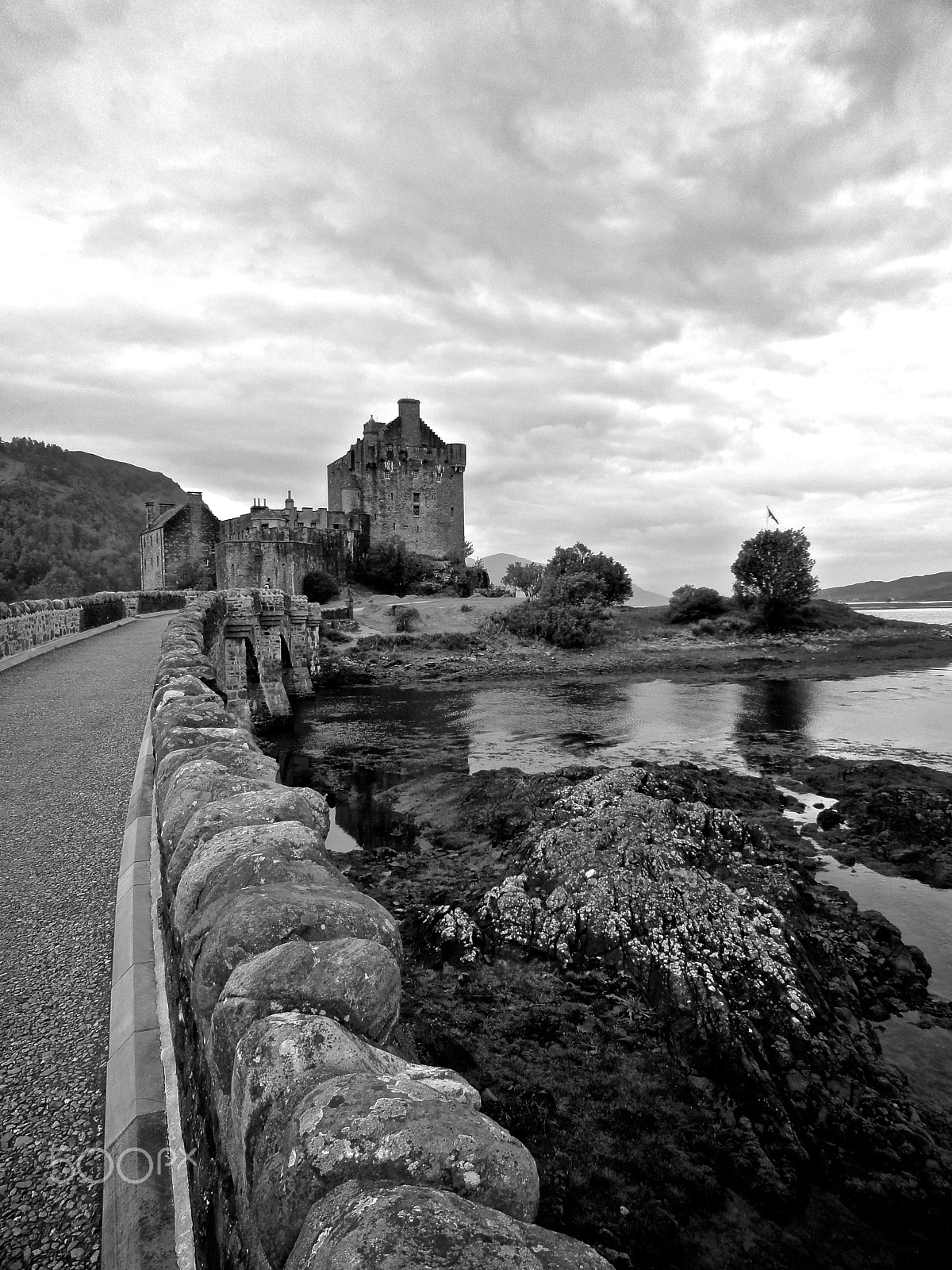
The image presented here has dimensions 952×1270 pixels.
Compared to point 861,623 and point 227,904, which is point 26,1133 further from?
point 861,623

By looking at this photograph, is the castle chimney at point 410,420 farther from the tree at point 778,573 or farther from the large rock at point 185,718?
the large rock at point 185,718

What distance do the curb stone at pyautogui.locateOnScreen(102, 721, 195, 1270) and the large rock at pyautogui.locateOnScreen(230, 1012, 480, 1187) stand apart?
63cm

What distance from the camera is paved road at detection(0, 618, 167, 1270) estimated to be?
250 centimetres

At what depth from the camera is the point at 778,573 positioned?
6309cm

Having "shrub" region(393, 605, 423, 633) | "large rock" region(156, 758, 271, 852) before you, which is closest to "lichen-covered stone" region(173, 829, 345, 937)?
"large rock" region(156, 758, 271, 852)

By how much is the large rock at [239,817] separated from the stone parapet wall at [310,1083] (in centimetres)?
1

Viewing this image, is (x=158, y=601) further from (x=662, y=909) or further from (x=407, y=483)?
(x=407, y=483)

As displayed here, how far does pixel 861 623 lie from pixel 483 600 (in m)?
39.6

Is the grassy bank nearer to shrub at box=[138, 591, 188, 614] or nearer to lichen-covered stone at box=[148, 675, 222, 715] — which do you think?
shrub at box=[138, 591, 188, 614]

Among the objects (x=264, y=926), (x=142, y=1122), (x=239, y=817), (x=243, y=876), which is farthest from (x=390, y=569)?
(x=264, y=926)

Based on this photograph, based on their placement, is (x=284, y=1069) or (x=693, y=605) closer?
(x=284, y=1069)

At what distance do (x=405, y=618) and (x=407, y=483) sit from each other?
53.3 feet

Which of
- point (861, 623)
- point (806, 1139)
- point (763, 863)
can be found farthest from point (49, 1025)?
point (861, 623)

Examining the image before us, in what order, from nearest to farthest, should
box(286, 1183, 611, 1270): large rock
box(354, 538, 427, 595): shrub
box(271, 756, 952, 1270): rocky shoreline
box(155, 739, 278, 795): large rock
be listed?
box(286, 1183, 611, 1270): large rock, box(155, 739, 278, 795): large rock, box(271, 756, 952, 1270): rocky shoreline, box(354, 538, 427, 595): shrub
